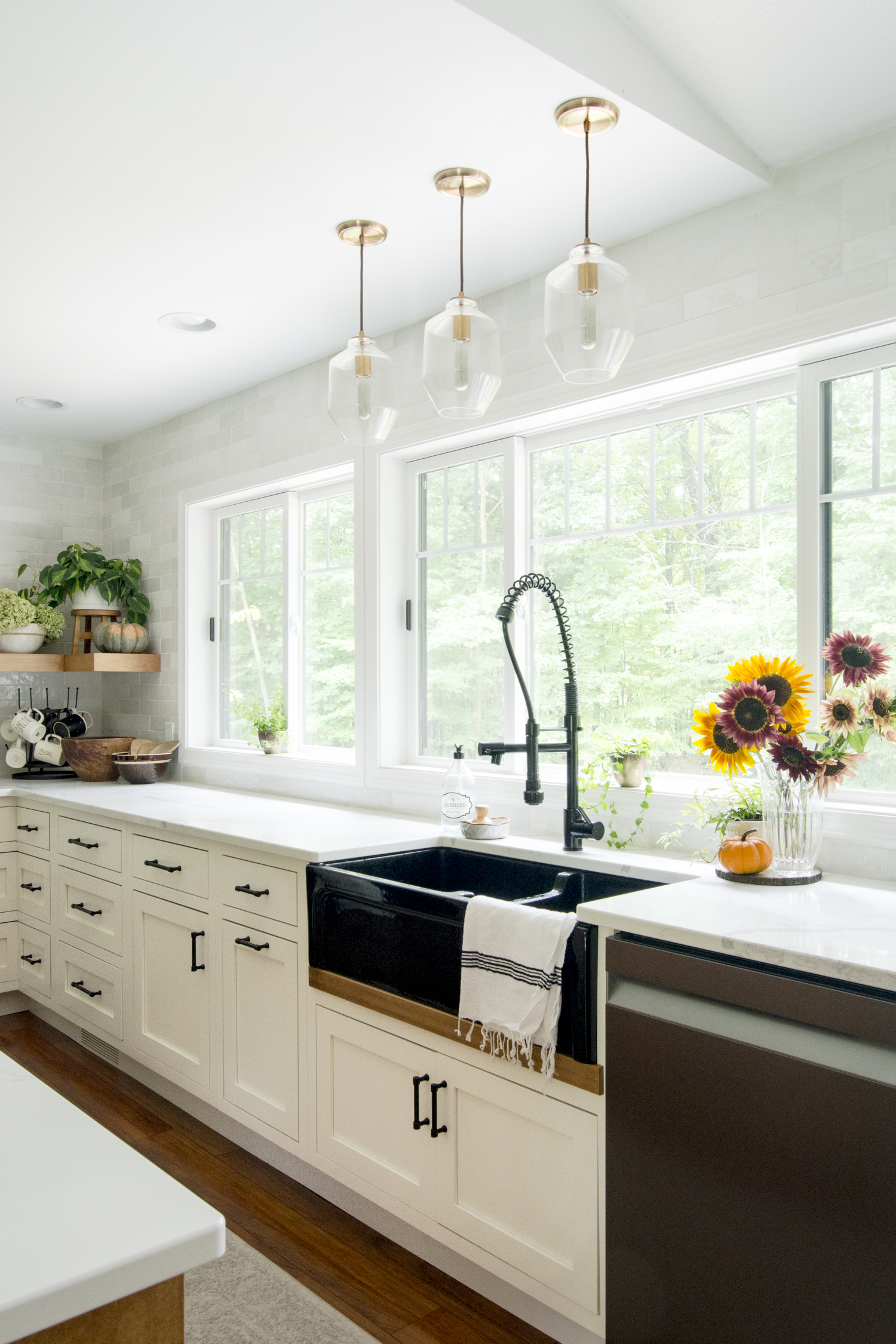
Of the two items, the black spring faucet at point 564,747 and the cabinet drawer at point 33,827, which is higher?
the black spring faucet at point 564,747

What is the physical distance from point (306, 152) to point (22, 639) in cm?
305

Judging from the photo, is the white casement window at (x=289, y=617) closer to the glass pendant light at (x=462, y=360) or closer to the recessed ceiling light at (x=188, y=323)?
the recessed ceiling light at (x=188, y=323)

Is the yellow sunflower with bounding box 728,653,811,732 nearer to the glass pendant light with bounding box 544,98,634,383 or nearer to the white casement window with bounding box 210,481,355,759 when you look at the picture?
the glass pendant light with bounding box 544,98,634,383

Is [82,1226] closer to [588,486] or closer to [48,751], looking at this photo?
[588,486]

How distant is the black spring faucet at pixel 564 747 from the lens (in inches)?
97.4

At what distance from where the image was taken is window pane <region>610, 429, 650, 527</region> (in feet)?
9.06

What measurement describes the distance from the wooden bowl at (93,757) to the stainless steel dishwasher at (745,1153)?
3.12m

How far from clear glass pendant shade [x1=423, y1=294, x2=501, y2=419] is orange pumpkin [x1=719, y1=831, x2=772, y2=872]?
1039 mm

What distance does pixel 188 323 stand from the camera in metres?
3.31

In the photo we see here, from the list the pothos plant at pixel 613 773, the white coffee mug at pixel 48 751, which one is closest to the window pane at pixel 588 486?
the pothos plant at pixel 613 773

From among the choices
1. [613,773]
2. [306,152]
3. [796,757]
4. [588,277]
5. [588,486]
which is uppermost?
[306,152]

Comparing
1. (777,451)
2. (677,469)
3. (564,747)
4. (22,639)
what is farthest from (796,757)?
(22,639)

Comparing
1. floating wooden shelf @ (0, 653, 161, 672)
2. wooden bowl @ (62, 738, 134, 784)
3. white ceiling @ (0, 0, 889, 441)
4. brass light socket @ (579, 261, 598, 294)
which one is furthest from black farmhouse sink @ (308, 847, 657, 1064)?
floating wooden shelf @ (0, 653, 161, 672)

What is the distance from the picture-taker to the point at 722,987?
1571mm
